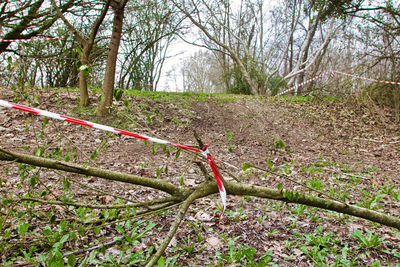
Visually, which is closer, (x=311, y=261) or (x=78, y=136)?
(x=311, y=261)

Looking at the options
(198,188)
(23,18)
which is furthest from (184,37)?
(198,188)

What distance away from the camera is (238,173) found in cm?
402

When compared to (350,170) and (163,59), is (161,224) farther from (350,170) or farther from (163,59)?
(163,59)

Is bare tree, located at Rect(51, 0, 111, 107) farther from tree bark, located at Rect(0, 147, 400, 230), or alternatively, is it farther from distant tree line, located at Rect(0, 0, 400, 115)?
tree bark, located at Rect(0, 147, 400, 230)

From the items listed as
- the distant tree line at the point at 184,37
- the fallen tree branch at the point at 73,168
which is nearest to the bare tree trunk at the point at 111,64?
the distant tree line at the point at 184,37

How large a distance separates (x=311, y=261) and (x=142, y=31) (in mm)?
15203

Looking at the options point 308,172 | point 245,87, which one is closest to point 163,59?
point 245,87

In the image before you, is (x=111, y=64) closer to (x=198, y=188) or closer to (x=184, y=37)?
(x=198, y=188)

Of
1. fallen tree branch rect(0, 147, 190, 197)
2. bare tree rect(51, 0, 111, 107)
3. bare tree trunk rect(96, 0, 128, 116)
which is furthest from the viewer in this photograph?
bare tree trunk rect(96, 0, 128, 116)

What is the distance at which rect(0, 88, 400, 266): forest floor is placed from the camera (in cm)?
212

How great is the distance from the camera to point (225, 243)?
2324 millimetres

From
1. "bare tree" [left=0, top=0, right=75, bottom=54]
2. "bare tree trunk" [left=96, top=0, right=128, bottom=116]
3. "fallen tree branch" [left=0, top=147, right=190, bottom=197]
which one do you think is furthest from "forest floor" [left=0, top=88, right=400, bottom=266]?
"bare tree" [left=0, top=0, right=75, bottom=54]

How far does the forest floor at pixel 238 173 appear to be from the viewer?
212 cm

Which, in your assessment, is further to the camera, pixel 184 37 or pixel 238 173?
pixel 184 37
